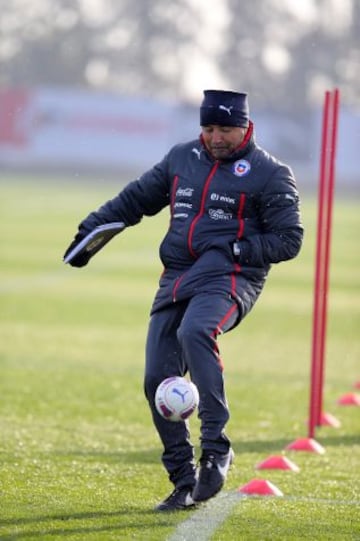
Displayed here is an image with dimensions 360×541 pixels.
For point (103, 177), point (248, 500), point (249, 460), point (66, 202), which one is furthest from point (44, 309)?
point (103, 177)

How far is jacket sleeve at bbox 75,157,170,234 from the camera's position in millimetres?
7113

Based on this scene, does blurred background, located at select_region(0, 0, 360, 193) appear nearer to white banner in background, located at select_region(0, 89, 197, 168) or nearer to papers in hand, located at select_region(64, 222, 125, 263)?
white banner in background, located at select_region(0, 89, 197, 168)

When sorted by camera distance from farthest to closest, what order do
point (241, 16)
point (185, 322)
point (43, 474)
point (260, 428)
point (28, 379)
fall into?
1. point (241, 16)
2. point (28, 379)
3. point (260, 428)
4. point (43, 474)
5. point (185, 322)

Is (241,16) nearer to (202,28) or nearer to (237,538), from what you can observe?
(202,28)

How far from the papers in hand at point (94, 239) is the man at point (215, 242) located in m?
0.32

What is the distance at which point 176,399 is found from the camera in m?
6.60

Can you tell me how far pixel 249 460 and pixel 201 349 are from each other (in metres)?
2.47

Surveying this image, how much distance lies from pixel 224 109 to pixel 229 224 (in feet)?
1.94

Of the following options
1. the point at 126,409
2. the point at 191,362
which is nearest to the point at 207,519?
the point at 191,362

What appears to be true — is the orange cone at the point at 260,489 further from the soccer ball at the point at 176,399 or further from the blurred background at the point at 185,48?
the blurred background at the point at 185,48

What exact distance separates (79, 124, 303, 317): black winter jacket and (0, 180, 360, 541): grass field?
1170 mm

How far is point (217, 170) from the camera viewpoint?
22.5 feet

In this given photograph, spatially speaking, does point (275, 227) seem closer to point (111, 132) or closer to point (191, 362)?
point (191, 362)

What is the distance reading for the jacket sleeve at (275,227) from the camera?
675 centimetres
